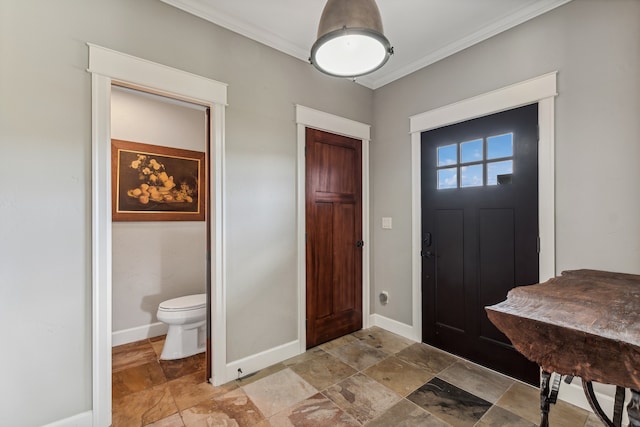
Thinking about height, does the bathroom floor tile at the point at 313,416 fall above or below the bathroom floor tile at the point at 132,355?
above

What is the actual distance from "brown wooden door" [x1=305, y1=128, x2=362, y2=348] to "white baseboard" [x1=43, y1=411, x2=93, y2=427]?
5.12 feet

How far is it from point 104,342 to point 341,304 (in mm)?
1913

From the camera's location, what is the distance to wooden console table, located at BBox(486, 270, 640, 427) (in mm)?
722

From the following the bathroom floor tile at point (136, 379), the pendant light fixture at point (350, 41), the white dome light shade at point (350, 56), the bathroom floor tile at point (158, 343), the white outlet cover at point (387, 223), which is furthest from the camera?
the white outlet cover at point (387, 223)

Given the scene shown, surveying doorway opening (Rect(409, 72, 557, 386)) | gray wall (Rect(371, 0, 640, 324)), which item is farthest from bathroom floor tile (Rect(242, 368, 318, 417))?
gray wall (Rect(371, 0, 640, 324))

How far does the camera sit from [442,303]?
2613 mm

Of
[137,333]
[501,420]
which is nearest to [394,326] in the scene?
[501,420]

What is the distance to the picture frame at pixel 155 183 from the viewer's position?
2.78 metres

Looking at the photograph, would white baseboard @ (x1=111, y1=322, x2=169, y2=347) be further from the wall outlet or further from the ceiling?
the ceiling

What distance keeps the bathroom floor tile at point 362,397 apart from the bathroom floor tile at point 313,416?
0.05 m

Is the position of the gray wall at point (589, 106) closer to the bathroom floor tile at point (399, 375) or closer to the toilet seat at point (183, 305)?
the bathroom floor tile at point (399, 375)

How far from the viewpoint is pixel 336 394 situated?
1.99 metres

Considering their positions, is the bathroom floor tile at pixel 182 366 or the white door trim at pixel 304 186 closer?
the bathroom floor tile at pixel 182 366

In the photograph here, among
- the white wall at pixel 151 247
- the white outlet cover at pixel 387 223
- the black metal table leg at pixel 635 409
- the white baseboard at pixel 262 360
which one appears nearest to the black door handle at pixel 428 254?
the white outlet cover at pixel 387 223
